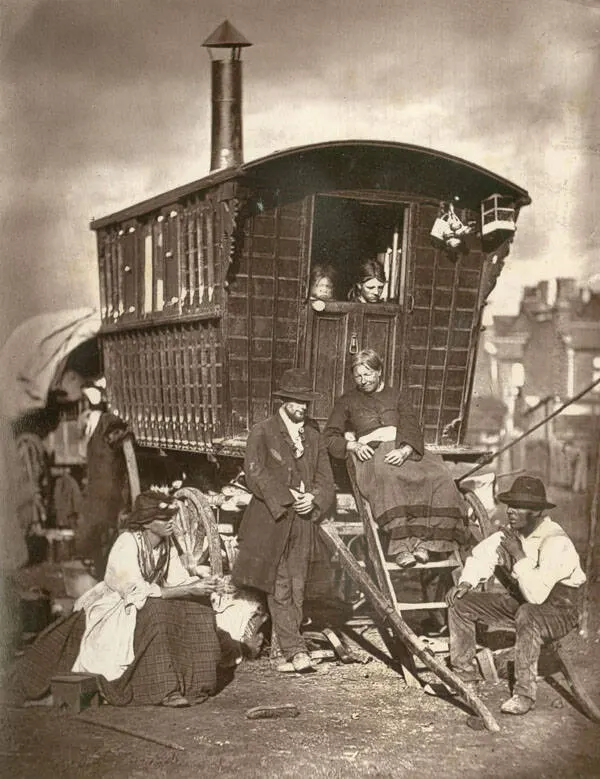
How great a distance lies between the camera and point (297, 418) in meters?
5.18

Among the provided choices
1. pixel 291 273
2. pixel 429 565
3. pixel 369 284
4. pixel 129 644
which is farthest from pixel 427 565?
pixel 291 273

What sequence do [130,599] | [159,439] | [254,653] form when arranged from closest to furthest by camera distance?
[130,599]
[254,653]
[159,439]

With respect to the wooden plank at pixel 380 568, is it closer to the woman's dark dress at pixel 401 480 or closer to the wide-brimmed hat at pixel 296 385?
the woman's dark dress at pixel 401 480

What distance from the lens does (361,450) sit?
17.1 ft

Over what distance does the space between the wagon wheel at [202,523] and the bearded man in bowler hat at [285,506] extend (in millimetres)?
224

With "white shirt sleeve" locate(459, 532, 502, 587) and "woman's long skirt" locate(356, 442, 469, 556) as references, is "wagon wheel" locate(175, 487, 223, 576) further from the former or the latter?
"white shirt sleeve" locate(459, 532, 502, 587)

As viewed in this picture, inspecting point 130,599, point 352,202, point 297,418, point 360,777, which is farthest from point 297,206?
point 360,777

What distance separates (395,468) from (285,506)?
2.40ft

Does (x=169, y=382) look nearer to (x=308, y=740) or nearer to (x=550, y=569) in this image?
(x=308, y=740)

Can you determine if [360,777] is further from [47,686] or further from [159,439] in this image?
[159,439]

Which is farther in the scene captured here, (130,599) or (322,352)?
(322,352)

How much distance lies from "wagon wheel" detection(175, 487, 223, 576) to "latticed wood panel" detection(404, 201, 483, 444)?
63.7 inches

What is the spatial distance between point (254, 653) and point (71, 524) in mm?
1555

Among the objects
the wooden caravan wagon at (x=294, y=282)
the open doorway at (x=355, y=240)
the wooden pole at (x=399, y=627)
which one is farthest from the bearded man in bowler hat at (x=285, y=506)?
the open doorway at (x=355, y=240)
